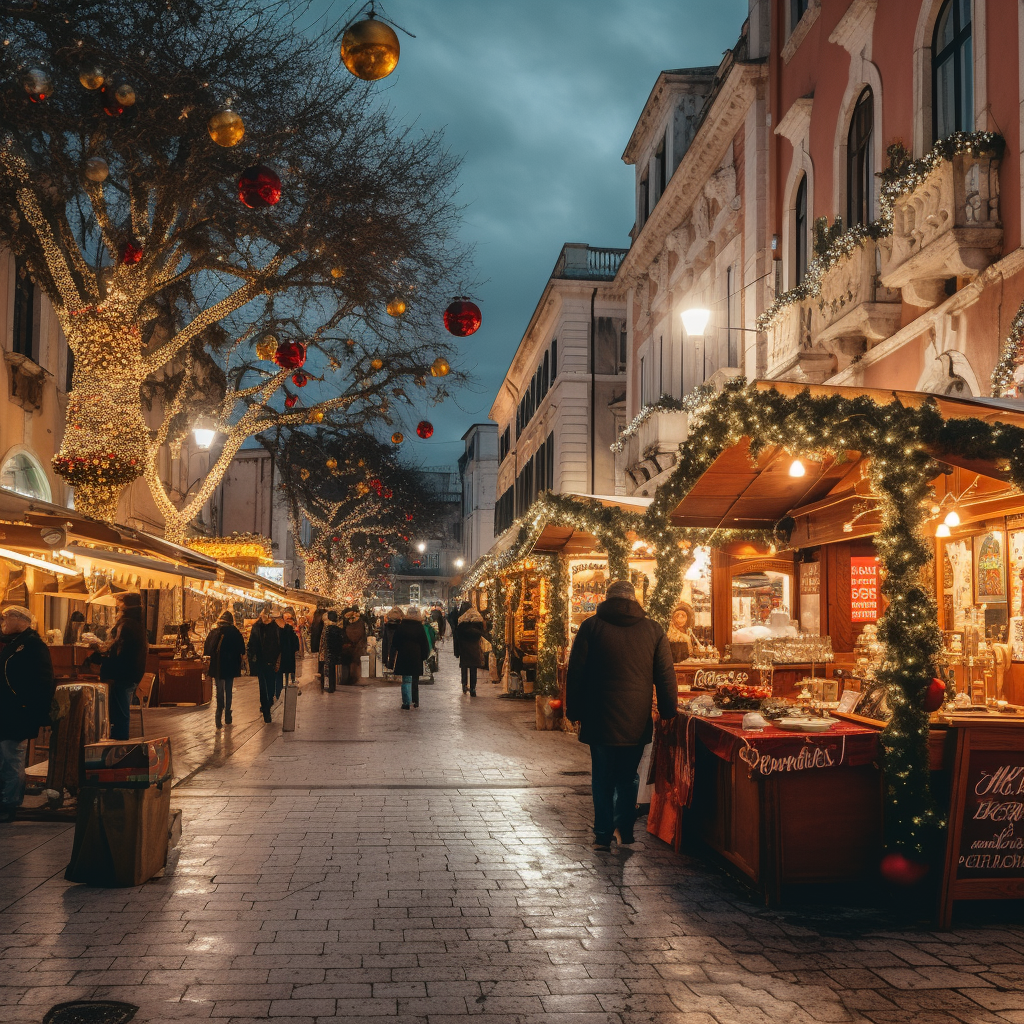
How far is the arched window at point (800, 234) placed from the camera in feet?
55.8

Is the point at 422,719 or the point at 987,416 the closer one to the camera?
the point at 987,416

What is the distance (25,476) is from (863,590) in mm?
15253

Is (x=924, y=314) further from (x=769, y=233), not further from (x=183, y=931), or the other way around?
(x=183, y=931)

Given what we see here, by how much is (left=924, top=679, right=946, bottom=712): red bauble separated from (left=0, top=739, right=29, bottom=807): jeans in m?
6.79

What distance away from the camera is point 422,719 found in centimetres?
1720

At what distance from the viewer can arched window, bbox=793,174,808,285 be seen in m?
17.0

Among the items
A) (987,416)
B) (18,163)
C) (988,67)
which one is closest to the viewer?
(987,416)

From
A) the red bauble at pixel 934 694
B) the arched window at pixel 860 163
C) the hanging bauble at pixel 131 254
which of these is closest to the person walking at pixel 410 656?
the hanging bauble at pixel 131 254

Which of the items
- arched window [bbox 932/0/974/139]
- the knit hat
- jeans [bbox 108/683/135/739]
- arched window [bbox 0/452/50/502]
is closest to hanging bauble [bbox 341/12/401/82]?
the knit hat

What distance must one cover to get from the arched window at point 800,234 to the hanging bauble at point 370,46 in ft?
35.9

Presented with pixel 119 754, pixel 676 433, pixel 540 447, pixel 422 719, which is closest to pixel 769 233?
pixel 676 433

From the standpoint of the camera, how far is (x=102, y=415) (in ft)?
51.5

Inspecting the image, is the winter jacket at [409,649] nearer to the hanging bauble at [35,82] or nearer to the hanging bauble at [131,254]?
the hanging bauble at [131,254]

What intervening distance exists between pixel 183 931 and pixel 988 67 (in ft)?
34.7
